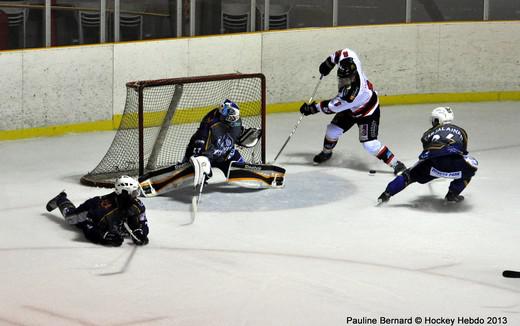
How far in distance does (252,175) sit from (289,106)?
168 inches

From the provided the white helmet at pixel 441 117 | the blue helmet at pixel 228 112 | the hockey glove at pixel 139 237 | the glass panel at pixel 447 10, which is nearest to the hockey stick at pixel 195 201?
the blue helmet at pixel 228 112

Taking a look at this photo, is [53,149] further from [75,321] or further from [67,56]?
[75,321]

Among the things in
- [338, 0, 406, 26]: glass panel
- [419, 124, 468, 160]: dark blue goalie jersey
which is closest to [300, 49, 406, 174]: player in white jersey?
[419, 124, 468, 160]: dark blue goalie jersey

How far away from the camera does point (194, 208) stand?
384 inches

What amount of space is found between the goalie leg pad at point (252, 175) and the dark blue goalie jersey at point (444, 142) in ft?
4.37

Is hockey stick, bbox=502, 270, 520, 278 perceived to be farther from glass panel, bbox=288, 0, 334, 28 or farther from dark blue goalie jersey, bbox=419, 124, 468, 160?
glass panel, bbox=288, 0, 334, 28

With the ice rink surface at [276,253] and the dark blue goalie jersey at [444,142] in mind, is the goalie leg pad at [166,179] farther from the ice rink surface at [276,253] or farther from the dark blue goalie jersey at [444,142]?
the dark blue goalie jersey at [444,142]

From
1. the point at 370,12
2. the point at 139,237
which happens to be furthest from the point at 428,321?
the point at 370,12

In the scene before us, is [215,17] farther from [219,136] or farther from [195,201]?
[195,201]

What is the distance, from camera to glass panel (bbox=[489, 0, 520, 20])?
1592 centimetres

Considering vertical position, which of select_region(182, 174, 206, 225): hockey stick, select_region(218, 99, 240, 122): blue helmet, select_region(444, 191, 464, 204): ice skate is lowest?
select_region(182, 174, 206, 225): hockey stick

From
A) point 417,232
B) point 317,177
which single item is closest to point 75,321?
point 417,232

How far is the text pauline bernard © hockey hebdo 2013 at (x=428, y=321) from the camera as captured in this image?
7066 mm

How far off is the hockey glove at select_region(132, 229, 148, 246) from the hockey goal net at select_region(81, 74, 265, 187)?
78.2 inches
